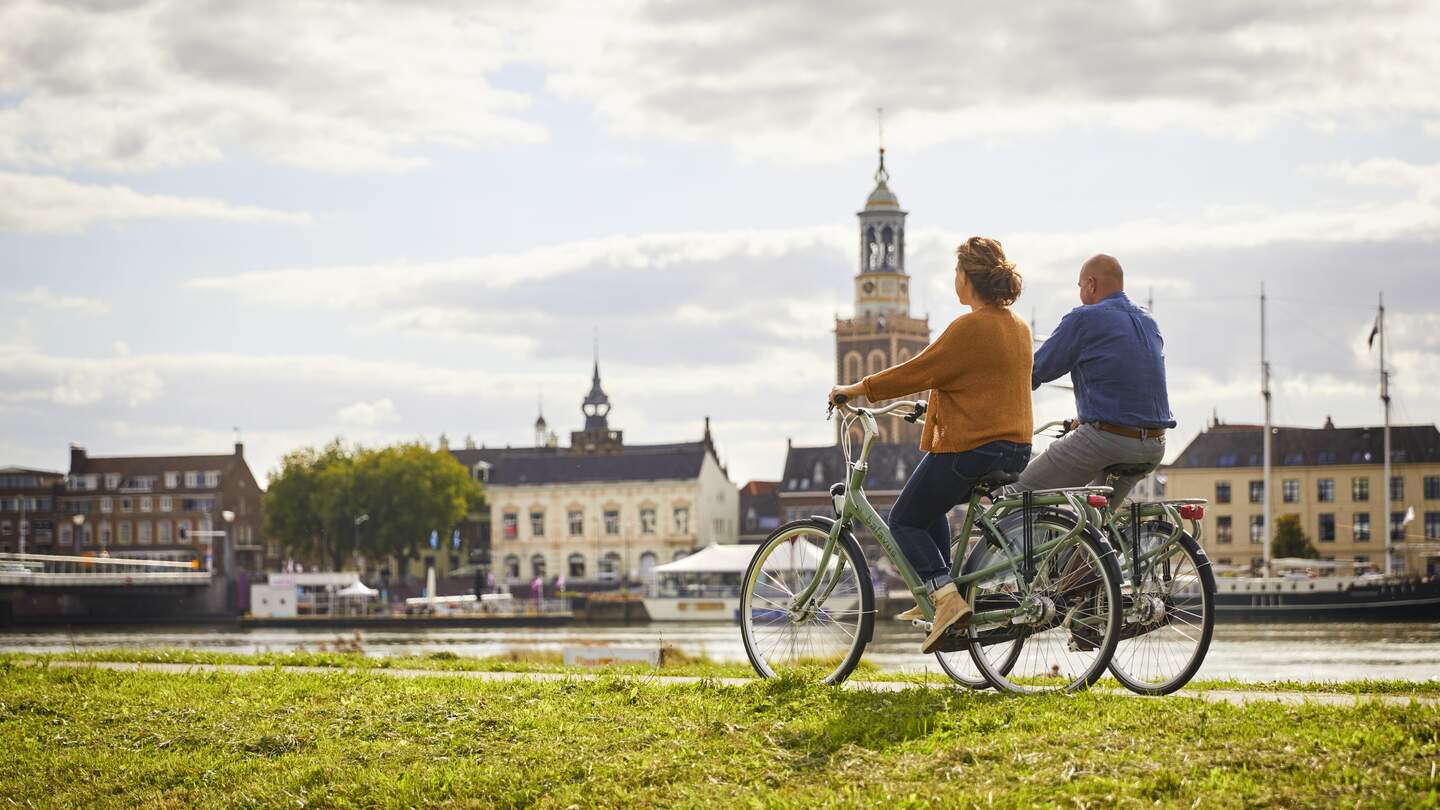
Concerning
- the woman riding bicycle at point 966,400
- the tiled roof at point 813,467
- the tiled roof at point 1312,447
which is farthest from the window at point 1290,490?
the woman riding bicycle at point 966,400

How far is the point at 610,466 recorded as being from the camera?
121 m

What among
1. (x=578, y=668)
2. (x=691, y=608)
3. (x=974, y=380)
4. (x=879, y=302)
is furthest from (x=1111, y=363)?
(x=879, y=302)

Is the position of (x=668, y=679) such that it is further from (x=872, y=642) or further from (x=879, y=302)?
(x=879, y=302)

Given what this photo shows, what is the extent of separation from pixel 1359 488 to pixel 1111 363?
107 metres

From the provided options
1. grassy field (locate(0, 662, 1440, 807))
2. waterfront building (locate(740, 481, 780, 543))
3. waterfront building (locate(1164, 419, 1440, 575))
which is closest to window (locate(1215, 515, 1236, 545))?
waterfront building (locate(1164, 419, 1440, 575))

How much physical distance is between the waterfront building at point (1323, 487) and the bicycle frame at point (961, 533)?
3993 inches

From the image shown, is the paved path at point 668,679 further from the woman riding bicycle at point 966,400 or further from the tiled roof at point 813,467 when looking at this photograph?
the tiled roof at point 813,467

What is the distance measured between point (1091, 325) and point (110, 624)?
302 ft

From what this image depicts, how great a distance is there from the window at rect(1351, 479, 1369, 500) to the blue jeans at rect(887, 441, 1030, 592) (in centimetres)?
10678

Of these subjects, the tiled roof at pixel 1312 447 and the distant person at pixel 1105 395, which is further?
the tiled roof at pixel 1312 447

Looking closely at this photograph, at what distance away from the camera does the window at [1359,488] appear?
351ft

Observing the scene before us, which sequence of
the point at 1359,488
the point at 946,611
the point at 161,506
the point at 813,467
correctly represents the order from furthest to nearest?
the point at 161,506 < the point at 813,467 < the point at 1359,488 < the point at 946,611

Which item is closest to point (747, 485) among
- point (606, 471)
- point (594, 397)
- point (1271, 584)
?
point (594, 397)

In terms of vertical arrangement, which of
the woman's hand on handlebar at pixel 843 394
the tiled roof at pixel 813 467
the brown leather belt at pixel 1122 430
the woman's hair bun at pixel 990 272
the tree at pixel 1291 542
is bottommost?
the tree at pixel 1291 542
